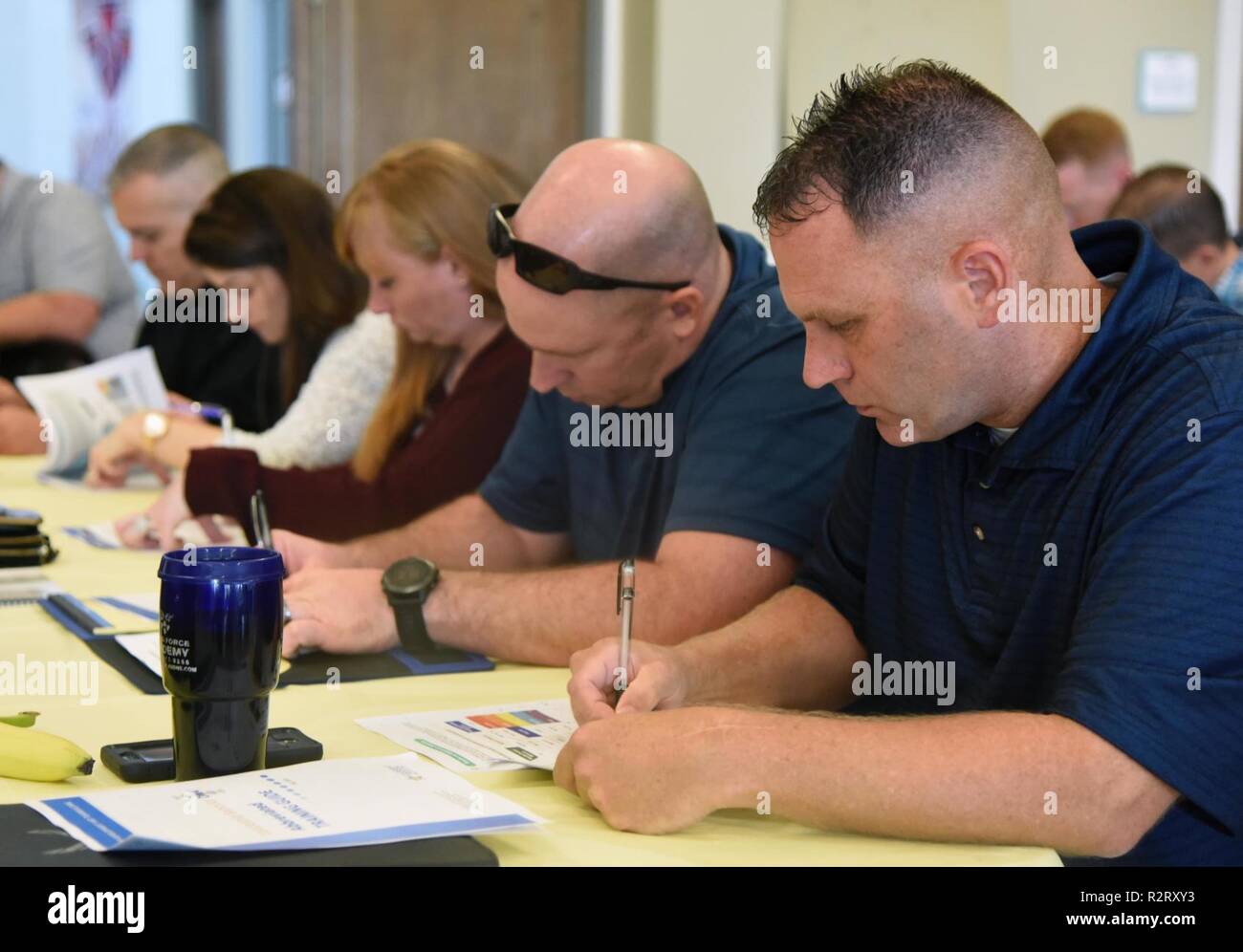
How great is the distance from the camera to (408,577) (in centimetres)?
177

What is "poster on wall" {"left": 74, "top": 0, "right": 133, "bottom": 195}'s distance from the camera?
21.9 feet

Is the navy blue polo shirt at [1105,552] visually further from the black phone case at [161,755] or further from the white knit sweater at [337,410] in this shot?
the white knit sweater at [337,410]

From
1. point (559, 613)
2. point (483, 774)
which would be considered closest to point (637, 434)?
point (559, 613)

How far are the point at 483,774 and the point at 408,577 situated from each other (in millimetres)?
541

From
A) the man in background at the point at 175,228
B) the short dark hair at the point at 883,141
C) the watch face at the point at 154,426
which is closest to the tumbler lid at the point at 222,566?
the short dark hair at the point at 883,141

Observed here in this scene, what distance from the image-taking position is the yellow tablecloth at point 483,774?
1097 mm

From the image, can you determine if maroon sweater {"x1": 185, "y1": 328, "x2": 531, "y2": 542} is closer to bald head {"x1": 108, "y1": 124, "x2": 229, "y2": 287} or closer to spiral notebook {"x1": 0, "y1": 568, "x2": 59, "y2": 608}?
spiral notebook {"x1": 0, "y1": 568, "x2": 59, "y2": 608}

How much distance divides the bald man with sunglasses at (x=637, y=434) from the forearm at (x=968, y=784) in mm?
591

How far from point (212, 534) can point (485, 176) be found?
0.75m

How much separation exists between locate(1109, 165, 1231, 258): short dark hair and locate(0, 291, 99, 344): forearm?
2.87 meters

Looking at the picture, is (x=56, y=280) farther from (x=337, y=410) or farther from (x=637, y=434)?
(x=637, y=434)

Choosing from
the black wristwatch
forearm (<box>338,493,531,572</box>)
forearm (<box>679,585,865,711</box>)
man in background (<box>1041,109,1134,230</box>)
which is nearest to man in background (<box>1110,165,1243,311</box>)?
man in background (<box>1041,109,1134,230</box>)
